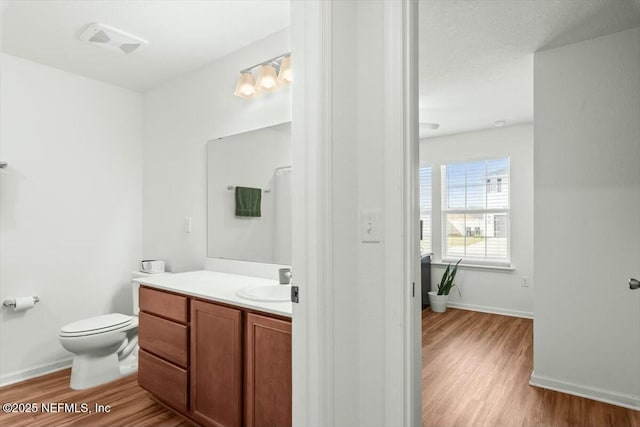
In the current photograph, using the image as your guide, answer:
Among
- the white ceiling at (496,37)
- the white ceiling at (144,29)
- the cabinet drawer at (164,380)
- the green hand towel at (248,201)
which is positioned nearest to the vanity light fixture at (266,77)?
the white ceiling at (144,29)

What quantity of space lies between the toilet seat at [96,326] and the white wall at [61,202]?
1.47 feet

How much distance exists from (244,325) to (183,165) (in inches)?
70.1

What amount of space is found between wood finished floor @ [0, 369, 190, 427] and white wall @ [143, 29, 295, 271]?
954mm

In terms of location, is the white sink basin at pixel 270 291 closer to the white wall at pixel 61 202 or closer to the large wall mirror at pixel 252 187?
the large wall mirror at pixel 252 187

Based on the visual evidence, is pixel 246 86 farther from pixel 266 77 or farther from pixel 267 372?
pixel 267 372

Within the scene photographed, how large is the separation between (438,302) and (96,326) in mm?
3766

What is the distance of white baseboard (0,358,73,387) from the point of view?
2.62 metres

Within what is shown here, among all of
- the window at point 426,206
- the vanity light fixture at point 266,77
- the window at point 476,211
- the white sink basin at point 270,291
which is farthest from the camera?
the window at point 426,206

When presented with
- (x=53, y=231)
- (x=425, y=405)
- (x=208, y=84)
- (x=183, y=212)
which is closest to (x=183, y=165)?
(x=183, y=212)

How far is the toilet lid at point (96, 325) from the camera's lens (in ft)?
8.05

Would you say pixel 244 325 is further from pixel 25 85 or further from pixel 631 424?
pixel 25 85

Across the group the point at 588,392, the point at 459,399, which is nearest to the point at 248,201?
the point at 459,399

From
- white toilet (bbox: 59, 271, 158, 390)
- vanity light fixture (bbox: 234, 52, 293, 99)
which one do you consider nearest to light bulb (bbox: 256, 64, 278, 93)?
vanity light fixture (bbox: 234, 52, 293, 99)

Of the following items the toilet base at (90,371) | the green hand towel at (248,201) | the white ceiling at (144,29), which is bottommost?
the toilet base at (90,371)
